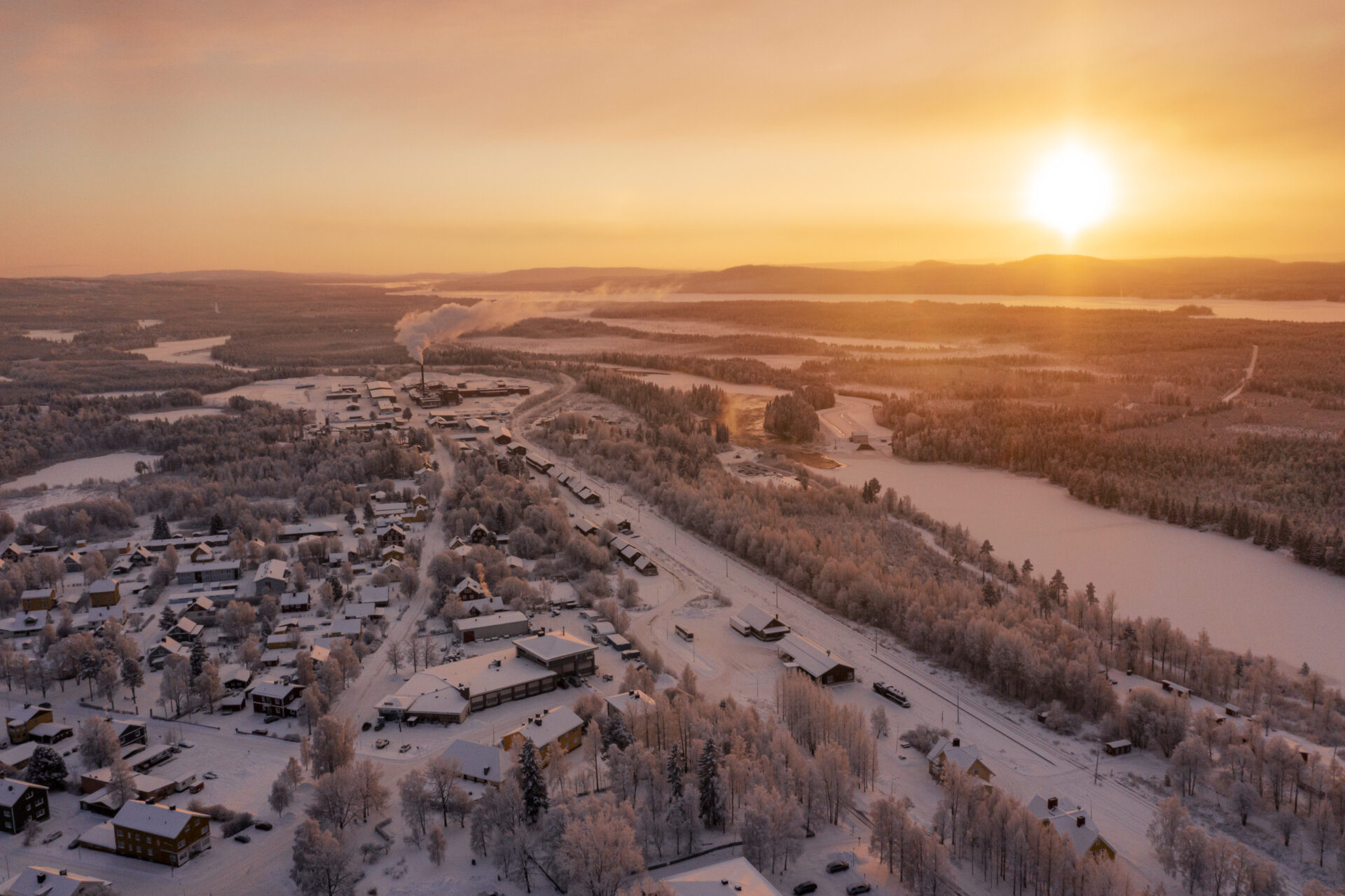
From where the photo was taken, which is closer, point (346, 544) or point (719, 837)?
point (719, 837)

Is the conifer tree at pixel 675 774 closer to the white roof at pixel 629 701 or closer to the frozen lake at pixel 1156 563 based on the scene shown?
the white roof at pixel 629 701

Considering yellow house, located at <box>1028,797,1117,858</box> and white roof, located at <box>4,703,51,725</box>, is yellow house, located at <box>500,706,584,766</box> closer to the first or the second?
yellow house, located at <box>1028,797,1117,858</box>

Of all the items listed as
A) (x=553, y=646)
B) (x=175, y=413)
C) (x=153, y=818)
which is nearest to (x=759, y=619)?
(x=553, y=646)

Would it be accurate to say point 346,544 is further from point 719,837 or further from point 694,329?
point 694,329

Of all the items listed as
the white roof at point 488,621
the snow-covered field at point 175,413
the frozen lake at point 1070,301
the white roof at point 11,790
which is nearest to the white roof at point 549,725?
the white roof at point 488,621

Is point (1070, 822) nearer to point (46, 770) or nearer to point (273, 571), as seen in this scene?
Result: point (46, 770)

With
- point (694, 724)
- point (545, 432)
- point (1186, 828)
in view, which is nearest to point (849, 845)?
point (694, 724)
